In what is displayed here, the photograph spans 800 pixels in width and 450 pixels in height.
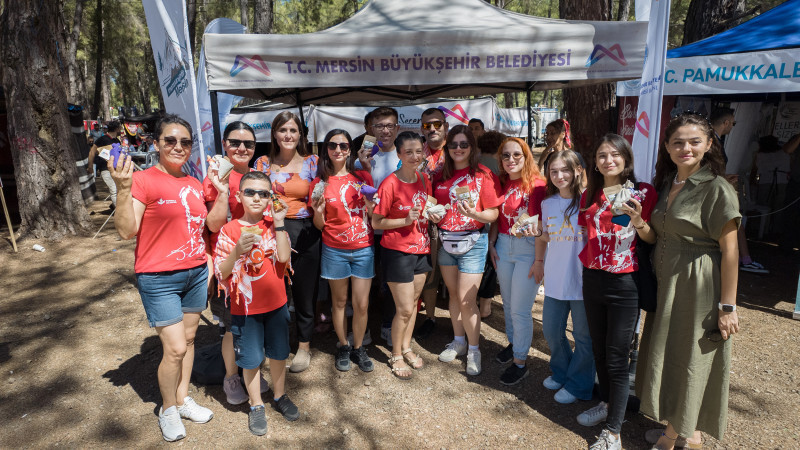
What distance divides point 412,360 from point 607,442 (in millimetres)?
→ 1515

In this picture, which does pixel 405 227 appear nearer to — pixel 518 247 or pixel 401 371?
pixel 518 247

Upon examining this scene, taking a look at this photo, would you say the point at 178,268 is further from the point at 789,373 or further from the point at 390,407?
the point at 789,373

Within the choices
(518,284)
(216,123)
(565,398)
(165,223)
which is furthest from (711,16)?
(165,223)

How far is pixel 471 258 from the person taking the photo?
11.0 ft

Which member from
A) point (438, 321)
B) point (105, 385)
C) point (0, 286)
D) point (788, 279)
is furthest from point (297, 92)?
point (788, 279)

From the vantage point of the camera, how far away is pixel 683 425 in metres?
2.42

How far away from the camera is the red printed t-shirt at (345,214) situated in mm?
3277

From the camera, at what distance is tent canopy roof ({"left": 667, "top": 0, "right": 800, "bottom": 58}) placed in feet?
15.3

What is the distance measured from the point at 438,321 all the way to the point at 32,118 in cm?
678

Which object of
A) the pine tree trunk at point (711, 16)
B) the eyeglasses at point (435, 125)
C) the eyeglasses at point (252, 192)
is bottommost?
the eyeglasses at point (252, 192)

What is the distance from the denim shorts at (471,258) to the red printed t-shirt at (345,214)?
0.62 meters

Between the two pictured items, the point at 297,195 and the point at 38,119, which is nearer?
the point at 297,195

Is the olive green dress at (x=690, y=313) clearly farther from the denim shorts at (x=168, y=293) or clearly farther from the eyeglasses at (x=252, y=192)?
the denim shorts at (x=168, y=293)

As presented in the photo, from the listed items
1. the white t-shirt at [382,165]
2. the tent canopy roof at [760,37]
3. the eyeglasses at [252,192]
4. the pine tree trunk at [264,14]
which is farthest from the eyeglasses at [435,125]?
the pine tree trunk at [264,14]
